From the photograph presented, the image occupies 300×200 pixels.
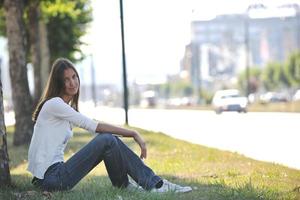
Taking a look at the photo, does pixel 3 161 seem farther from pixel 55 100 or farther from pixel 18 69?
pixel 18 69

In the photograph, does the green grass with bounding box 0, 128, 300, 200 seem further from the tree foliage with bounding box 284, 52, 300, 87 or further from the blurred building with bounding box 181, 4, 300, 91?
the blurred building with bounding box 181, 4, 300, 91

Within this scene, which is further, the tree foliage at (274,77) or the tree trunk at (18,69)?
the tree foliage at (274,77)

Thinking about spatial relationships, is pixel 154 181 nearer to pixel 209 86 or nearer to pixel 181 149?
pixel 181 149

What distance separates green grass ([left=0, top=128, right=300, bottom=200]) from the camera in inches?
243

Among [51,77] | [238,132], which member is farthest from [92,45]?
[51,77]

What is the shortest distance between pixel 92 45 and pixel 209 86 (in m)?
88.2

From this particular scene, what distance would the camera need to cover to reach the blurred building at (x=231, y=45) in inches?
4926

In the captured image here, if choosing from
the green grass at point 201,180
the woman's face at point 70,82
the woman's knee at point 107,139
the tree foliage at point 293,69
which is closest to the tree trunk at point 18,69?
the green grass at point 201,180

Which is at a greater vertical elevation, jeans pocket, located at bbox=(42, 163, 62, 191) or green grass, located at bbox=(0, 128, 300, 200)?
jeans pocket, located at bbox=(42, 163, 62, 191)

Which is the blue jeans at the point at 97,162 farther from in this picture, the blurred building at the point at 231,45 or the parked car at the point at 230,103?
the blurred building at the point at 231,45

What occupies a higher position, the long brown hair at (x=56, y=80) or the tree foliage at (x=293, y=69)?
the long brown hair at (x=56, y=80)

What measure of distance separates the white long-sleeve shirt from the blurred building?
364ft

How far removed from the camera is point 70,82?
21.0 feet

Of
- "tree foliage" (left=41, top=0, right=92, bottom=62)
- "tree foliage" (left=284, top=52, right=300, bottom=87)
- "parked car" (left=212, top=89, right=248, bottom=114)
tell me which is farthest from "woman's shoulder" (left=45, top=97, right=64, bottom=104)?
"tree foliage" (left=284, top=52, right=300, bottom=87)
